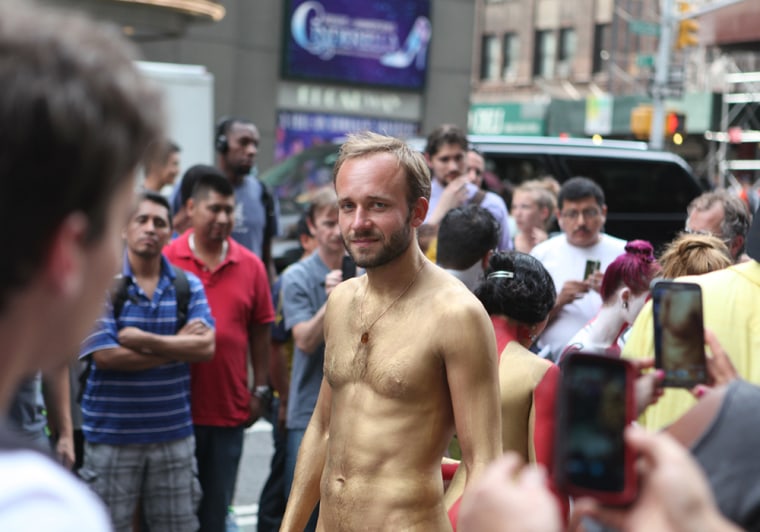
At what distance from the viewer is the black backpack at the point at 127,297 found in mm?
5602

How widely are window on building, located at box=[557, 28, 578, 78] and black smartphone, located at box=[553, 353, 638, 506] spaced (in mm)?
47514

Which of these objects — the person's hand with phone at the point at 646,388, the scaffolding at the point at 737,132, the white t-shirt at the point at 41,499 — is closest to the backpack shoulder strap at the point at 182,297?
the person's hand with phone at the point at 646,388

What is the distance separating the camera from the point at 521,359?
4.18 meters

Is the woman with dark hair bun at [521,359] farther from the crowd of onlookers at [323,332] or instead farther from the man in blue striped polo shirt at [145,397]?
the man in blue striped polo shirt at [145,397]

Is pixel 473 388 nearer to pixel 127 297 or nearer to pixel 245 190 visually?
pixel 127 297

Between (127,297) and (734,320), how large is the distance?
331 cm

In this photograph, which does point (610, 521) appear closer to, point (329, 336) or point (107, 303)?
point (329, 336)

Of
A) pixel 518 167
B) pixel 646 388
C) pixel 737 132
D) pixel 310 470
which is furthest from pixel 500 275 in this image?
pixel 737 132

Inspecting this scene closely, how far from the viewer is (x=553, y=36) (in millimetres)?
48500

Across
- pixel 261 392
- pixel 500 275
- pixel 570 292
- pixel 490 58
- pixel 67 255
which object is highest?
pixel 490 58

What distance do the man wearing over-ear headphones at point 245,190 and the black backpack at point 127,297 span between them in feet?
7.29

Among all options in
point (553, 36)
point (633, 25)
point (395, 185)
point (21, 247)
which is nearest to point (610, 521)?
point (21, 247)

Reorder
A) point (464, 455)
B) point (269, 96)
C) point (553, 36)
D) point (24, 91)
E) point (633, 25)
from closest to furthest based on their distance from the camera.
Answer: point (24, 91) → point (464, 455) → point (269, 96) → point (633, 25) → point (553, 36)

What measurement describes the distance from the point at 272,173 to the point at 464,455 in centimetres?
954
